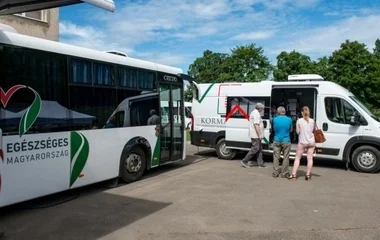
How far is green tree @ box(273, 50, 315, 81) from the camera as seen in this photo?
38.1 m

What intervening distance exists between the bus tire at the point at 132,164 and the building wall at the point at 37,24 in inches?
451

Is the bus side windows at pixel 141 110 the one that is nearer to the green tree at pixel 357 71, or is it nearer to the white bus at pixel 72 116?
the white bus at pixel 72 116

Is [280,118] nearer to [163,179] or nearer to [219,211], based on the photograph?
[163,179]

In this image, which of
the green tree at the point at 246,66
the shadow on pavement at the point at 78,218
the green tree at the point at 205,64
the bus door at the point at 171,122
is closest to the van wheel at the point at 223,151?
the bus door at the point at 171,122

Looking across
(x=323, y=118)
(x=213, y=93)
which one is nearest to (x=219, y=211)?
(x=323, y=118)

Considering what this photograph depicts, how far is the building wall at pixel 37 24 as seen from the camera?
17.3m

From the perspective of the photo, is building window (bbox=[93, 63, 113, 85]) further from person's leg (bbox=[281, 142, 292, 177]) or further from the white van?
person's leg (bbox=[281, 142, 292, 177])

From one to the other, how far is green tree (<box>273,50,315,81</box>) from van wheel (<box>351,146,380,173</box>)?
93.3 ft

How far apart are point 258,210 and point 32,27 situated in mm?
15903

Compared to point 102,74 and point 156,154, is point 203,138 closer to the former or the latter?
point 156,154

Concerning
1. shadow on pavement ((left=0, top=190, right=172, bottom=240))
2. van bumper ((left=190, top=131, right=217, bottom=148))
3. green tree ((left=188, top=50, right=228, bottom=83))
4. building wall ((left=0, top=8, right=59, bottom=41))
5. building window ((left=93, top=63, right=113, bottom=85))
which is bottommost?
shadow on pavement ((left=0, top=190, right=172, bottom=240))

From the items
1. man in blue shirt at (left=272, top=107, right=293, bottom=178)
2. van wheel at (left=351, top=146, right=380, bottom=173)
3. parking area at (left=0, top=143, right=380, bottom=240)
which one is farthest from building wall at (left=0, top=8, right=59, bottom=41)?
van wheel at (left=351, top=146, right=380, bottom=173)

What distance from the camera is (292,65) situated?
38781 millimetres

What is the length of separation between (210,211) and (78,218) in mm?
2135
